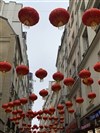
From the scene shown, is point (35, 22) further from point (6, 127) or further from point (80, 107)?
point (6, 127)

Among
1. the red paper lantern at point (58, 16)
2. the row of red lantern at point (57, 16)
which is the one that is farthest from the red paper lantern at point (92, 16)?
the red paper lantern at point (58, 16)

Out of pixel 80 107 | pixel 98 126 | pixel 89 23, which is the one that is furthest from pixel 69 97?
pixel 89 23

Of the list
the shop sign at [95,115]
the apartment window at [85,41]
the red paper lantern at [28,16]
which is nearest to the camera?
the red paper lantern at [28,16]

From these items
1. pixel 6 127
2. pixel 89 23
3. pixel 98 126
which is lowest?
pixel 6 127

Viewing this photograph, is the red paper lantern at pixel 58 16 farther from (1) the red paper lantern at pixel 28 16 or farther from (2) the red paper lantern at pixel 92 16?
(2) the red paper lantern at pixel 92 16

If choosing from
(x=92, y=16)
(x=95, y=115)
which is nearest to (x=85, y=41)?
(x=95, y=115)

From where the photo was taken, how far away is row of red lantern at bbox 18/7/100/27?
26.3 ft

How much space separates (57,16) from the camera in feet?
26.4

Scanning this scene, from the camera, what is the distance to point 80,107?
21.0 meters

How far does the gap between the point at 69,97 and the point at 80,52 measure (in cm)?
630

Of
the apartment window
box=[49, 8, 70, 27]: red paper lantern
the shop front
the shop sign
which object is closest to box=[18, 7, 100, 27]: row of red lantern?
box=[49, 8, 70, 27]: red paper lantern

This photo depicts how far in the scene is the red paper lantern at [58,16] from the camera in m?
8.02

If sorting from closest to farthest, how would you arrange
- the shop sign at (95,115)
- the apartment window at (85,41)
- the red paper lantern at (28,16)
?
1. the red paper lantern at (28,16)
2. the shop sign at (95,115)
3. the apartment window at (85,41)

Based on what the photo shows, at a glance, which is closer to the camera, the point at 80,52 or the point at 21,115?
the point at 21,115
